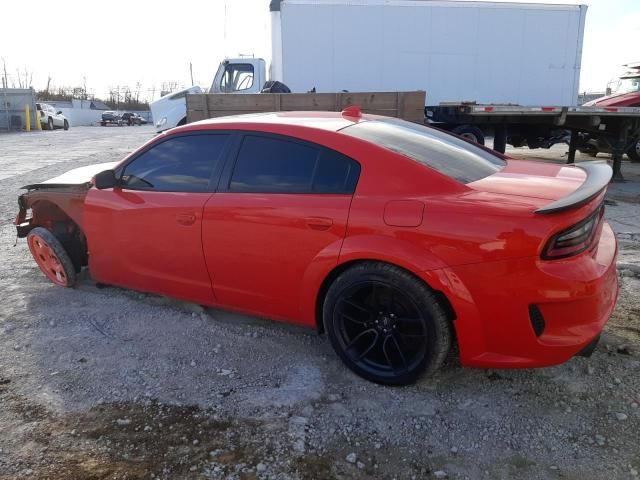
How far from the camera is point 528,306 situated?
2441 mm

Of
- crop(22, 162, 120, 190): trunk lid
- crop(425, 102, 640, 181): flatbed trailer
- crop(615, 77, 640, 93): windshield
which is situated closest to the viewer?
crop(22, 162, 120, 190): trunk lid

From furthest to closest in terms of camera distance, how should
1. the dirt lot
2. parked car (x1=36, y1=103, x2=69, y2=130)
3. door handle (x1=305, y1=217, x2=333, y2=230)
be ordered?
parked car (x1=36, y1=103, x2=69, y2=130) < door handle (x1=305, y1=217, x2=333, y2=230) < the dirt lot

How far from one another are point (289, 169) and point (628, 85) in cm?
1442

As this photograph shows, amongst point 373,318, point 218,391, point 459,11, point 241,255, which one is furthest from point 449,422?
point 459,11

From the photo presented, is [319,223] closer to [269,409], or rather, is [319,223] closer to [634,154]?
[269,409]

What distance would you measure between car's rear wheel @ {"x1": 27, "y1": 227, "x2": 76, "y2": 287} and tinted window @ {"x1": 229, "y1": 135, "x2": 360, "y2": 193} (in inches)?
79.1

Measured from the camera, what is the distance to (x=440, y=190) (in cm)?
268

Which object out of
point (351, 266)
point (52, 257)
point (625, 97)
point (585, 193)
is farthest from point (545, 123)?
point (52, 257)

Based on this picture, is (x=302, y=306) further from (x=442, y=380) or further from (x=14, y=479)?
(x=14, y=479)

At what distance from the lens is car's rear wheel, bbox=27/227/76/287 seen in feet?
14.2

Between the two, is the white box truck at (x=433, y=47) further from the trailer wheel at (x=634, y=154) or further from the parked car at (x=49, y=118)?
the parked car at (x=49, y=118)

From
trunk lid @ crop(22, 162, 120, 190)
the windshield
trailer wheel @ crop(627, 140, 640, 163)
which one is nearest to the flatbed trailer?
trailer wheel @ crop(627, 140, 640, 163)

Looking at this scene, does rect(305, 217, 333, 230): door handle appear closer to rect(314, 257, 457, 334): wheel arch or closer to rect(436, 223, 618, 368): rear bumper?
rect(314, 257, 457, 334): wheel arch

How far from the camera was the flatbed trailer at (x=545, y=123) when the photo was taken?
974 centimetres
